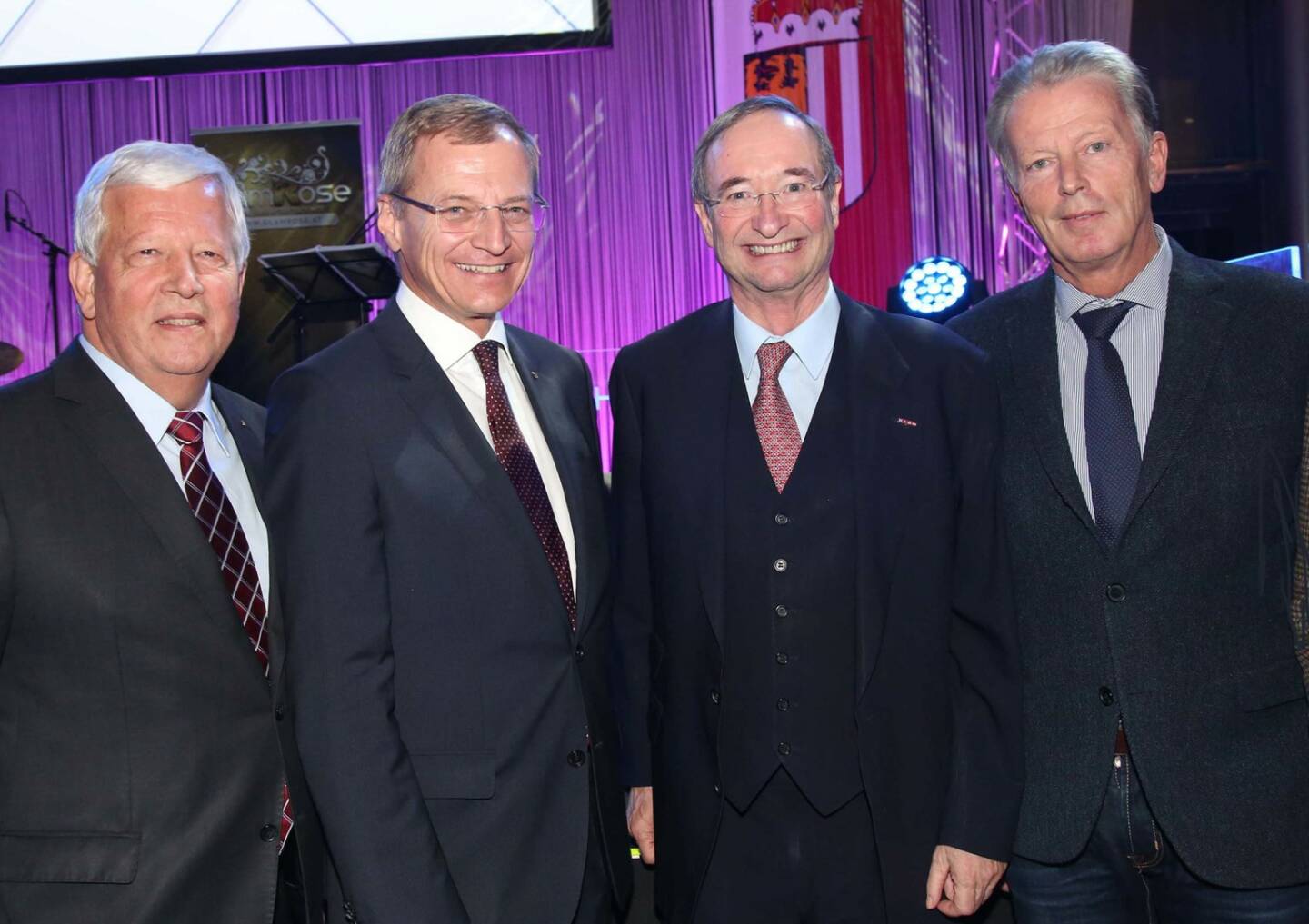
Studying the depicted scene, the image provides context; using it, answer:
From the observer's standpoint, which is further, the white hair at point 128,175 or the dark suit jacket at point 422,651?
the white hair at point 128,175

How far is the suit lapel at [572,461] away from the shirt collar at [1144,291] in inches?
35.7

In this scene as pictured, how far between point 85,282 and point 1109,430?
1.76 metres

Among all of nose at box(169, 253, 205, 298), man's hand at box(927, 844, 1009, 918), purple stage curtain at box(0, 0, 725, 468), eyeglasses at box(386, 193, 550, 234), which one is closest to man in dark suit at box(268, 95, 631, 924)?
eyeglasses at box(386, 193, 550, 234)

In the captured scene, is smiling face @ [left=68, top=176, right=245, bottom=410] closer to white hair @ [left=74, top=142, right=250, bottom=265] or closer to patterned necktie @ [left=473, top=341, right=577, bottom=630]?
white hair @ [left=74, top=142, right=250, bottom=265]

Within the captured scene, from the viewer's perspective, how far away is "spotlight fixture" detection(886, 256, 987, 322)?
6.51 meters

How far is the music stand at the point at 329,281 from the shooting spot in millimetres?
6664

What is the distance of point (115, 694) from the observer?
1713 millimetres

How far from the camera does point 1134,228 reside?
2074 mm

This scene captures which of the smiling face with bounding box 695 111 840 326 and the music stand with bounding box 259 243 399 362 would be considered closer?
the smiling face with bounding box 695 111 840 326

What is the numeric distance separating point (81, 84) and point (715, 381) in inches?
317

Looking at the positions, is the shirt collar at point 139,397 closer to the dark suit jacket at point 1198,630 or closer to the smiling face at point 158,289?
the smiling face at point 158,289

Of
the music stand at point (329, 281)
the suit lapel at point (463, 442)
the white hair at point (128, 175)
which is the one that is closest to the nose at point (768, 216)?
the suit lapel at point (463, 442)

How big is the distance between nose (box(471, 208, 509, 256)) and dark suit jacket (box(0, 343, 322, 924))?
0.62 m

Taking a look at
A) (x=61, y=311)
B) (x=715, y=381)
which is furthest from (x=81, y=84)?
(x=715, y=381)
